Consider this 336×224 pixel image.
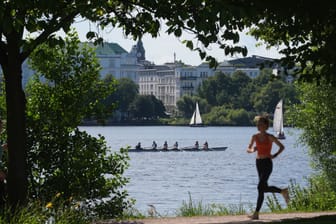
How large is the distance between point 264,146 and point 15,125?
3.14m

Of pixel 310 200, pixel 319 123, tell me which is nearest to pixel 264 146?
Result: pixel 310 200

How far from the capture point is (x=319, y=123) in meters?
22.3

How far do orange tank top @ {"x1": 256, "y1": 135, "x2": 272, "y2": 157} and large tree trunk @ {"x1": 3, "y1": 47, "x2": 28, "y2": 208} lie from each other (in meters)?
2.97

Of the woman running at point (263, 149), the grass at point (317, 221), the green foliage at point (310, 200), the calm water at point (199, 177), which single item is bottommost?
the calm water at point (199, 177)

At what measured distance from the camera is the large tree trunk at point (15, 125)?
1223cm

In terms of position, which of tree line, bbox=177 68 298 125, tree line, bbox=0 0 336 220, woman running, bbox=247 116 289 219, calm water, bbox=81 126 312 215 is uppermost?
tree line, bbox=177 68 298 125

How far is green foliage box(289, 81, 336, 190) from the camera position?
2209cm

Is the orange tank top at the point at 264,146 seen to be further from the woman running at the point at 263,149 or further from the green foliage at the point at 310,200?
the green foliage at the point at 310,200

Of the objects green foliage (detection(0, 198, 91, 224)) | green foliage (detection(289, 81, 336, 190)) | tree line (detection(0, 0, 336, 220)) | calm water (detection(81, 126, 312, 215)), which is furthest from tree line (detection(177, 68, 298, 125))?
green foliage (detection(0, 198, 91, 224))

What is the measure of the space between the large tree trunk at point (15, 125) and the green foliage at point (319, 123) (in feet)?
35.8

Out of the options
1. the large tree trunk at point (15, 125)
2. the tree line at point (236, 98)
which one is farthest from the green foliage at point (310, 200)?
the tree line at point (236, 98)

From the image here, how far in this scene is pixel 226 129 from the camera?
541ft

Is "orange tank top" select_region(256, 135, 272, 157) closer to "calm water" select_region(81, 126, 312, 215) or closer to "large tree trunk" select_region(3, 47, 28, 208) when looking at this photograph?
"large tree trunk" select_region(3, 47, 28, 208)

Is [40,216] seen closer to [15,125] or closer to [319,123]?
[15,125]
